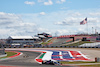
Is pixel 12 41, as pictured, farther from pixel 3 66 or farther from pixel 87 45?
pixel 3 66

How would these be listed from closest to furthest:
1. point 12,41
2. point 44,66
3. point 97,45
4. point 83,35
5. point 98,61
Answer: point 44,66 → point 98,61 → point 97,45 → point 83,35 → point 12,41

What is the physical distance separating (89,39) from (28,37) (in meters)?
61.3

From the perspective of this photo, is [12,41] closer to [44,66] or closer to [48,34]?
[48,34]

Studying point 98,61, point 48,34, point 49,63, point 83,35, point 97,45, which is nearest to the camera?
point 49,63

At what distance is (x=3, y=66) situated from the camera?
82.9 ft

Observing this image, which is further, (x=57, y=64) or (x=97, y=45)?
(x=97, y=45)

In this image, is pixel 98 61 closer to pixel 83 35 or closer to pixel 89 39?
pixel 89 39

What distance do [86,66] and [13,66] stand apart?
385 inches

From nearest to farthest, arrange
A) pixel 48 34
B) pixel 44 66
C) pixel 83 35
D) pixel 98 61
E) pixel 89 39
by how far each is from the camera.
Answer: pixel 44 66 → pixel 98 61 → pixel 89 39 → pixel 83 35 → pixel 48 34

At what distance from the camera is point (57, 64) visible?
25812 mm

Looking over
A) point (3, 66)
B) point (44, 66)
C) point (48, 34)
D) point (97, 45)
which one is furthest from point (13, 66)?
point (48, 34)

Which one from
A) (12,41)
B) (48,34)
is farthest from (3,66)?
(48,34)

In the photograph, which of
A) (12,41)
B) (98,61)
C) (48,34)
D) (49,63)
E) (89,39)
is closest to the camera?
(49,63)

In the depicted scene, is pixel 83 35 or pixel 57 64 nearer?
pixel 57 64
